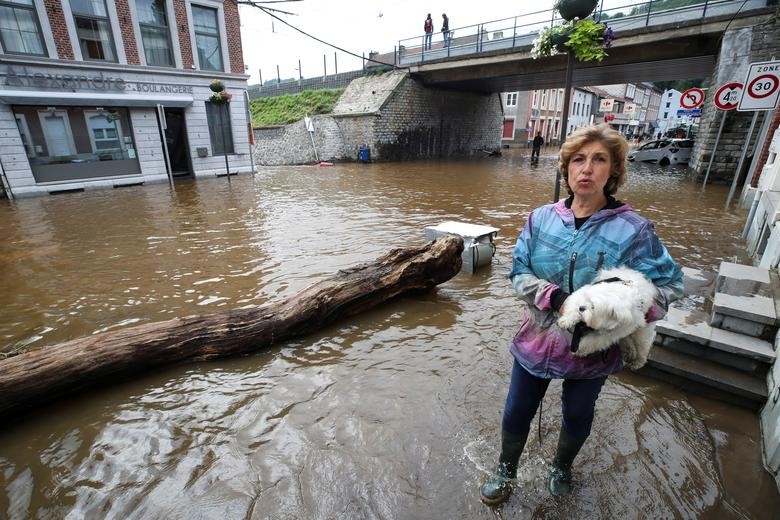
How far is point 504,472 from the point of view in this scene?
252 cm

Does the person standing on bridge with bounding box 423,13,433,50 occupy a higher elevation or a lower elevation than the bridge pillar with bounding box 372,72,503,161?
higher

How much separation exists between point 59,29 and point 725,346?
65.9ft

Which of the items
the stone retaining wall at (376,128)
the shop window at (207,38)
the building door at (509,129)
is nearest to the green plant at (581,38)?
the shop window at (207,38)

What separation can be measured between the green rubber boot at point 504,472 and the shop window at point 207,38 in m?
20.3

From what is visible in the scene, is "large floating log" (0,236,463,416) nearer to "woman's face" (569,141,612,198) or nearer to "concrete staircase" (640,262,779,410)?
"concrete staircase" (640,262,779,410)

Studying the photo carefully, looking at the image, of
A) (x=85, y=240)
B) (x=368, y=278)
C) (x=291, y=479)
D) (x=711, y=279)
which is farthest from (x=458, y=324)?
(x=85, y=240)

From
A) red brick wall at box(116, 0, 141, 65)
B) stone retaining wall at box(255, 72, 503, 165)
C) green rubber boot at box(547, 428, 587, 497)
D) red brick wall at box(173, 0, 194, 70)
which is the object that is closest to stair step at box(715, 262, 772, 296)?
green rubber boot at box(547, 428, 587, 497)

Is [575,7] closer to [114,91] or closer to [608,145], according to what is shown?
[608,145]

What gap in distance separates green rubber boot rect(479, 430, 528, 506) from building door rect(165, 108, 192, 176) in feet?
64.2

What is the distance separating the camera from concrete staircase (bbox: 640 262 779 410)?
314 cm

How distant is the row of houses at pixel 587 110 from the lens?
1891 inches

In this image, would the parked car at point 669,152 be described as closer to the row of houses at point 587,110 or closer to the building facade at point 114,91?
the row of houses at point 587,110

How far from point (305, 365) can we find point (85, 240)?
696 cm

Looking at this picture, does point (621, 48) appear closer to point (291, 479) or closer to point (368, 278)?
point (368, 278)
